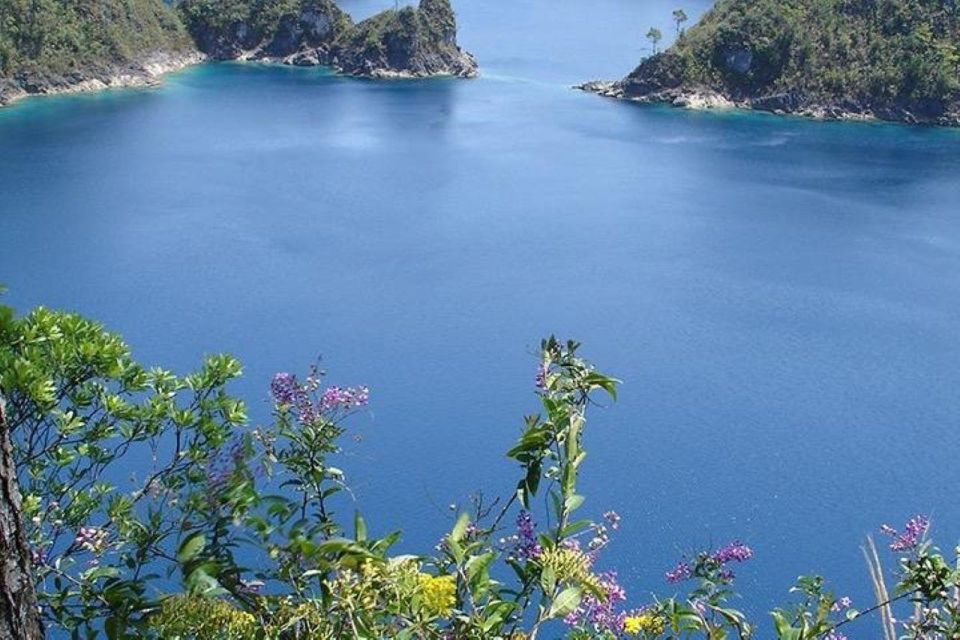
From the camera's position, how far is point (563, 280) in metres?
23.2

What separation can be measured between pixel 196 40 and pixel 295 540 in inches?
2223

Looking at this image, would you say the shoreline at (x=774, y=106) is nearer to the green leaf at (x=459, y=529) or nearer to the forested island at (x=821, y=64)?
the forested island at (x=821, y=64)

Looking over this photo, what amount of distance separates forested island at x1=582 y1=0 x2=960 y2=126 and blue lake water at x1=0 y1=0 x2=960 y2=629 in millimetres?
2331

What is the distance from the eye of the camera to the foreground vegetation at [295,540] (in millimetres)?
2219

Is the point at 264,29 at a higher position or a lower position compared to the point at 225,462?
higher

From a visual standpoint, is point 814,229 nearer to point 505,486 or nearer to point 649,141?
point 649,141

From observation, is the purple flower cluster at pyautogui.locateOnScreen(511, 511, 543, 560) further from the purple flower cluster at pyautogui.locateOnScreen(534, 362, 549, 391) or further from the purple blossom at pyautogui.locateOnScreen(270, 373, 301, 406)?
the purple blossom at pyautogui.locateOnScreen(270, 373, 301, 406)

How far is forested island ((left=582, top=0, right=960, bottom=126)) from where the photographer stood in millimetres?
43500

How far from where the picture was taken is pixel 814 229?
28.3 metres

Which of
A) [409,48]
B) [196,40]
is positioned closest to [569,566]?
[409,48]

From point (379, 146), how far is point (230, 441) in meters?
33.6

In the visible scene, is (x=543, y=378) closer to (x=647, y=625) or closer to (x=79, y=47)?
(x=647, y=625)

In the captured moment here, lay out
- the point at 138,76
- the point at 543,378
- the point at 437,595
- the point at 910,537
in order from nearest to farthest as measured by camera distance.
→ 1. the point at 437,595
2. the point at 543,378
3. the point at 910,537
4. the point at 138,76

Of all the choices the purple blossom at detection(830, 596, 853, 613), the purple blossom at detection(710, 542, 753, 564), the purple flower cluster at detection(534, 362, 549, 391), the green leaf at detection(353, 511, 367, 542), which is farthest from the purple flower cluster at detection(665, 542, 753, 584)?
the green leaf at detection(353, 511, 367, 542)
